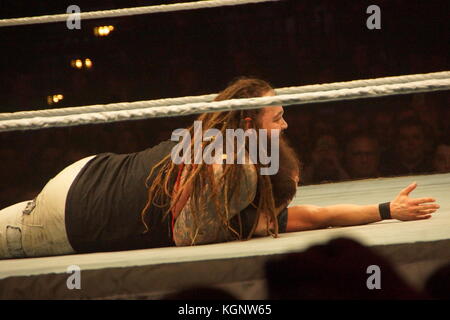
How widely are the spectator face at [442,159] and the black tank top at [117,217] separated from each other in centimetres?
178

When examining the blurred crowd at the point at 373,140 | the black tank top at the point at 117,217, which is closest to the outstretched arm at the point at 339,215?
the black tank top at the point at 117,217

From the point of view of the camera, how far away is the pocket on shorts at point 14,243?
3.72 feet

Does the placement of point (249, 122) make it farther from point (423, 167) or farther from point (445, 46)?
point (445, 46)

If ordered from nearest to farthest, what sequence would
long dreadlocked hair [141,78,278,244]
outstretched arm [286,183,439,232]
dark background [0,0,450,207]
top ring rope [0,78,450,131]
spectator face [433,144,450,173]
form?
1. top ring rope [0,78,450,131]
2. long dreadlocked hair [141,78,278,244]
3. outstretched arm [286,183,439,232]
4. spectator face [433,144,450,173]
5. dark background [0,0,450,207]

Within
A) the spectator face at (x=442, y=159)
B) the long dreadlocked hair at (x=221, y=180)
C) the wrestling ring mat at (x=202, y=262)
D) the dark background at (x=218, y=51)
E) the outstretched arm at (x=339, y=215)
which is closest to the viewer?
the wrestling ring mat at (x=202, y=262)

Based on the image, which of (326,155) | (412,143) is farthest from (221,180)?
(412,143)

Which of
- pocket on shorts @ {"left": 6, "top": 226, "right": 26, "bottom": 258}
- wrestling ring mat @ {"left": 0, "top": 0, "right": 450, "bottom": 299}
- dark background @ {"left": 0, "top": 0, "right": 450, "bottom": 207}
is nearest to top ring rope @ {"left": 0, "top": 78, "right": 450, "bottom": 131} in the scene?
wrestling ring mat @ {"left": 0, "top": 0, "right": 450, "bottom": 299}

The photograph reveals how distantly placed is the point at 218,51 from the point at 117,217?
220 centimetres

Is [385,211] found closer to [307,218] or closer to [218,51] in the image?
[307,218]

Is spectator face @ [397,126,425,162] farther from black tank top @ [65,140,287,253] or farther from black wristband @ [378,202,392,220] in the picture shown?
black tank top @ [65,140,287,253]

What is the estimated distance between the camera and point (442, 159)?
2.71 metres

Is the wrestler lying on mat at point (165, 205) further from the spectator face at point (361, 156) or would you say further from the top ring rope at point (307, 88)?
the spectator face at point (361, 156)

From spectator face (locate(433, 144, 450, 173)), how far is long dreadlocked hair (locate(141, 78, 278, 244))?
5.65ft

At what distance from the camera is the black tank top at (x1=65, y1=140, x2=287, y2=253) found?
A: 3.70 ft
